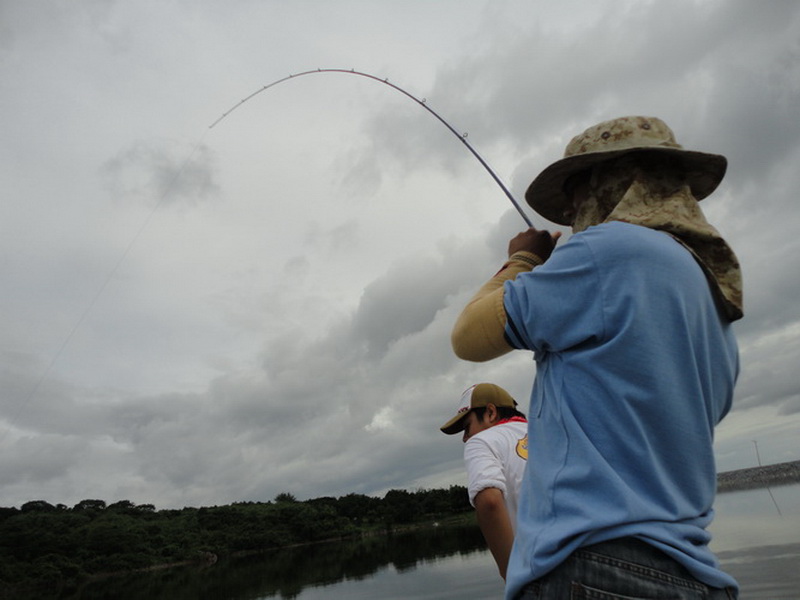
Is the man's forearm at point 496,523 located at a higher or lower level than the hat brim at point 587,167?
lower

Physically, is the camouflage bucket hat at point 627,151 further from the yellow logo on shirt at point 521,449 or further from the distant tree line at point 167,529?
the distant tree line at point 167,529

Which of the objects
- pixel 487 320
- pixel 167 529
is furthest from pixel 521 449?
pixel 167 529

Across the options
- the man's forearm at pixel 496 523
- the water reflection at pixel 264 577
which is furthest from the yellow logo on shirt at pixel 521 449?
the water reflection at pixel 264 577

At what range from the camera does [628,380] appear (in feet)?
3.54

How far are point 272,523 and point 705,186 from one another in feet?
246

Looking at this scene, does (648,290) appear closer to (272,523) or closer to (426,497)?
(272,523)

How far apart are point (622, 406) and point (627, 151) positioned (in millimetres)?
549

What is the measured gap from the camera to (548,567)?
102 centimetres

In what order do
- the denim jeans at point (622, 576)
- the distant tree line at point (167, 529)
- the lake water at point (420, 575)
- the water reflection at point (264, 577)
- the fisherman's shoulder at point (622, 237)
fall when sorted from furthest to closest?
1. the distant tree line at point (167, 529)
2. the water reflection at point (264, 577)
3. the lake water at point (420, 575)
4. the fisherman's shoulder at point (622, 237)
5. the denim jeans at point (622, 576)

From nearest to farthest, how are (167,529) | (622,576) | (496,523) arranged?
(622,576) → (496,523) → (167,529)

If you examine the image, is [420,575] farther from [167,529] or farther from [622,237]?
[167,529]

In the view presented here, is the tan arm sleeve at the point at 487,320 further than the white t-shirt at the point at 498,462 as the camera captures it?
No

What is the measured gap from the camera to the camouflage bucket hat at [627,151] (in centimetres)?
124

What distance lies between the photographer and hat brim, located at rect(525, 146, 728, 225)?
1.25 metres
